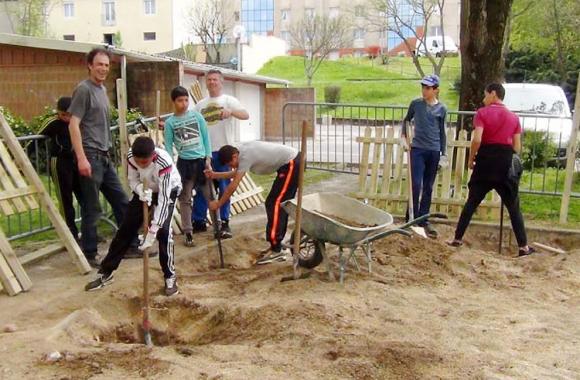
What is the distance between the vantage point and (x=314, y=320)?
502 cm

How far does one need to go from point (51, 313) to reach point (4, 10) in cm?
4903

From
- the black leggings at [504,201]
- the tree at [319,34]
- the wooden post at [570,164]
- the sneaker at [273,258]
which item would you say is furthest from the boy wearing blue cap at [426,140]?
the tree at [319,34]

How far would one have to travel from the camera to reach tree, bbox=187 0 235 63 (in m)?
48.3

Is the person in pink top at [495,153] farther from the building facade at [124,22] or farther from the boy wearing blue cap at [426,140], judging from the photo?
the building facade at [124,22]

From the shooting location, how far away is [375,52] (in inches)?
2753

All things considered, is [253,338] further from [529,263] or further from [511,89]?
[511,89]

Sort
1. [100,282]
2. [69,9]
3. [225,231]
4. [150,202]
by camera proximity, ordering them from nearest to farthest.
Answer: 1. [150,202]
2. [100,282]
3. [225,231]
4. [69,9]

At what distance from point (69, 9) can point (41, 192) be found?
56470mm

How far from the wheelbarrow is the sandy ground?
22 centimetres

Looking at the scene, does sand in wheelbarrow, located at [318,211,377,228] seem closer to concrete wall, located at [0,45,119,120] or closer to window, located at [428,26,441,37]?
concrete wall, located at [0,45,119,120]

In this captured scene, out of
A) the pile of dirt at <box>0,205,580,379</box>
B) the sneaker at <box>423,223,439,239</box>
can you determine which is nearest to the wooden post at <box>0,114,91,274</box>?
the pile of dirt at <box>0,205,580,379</box>

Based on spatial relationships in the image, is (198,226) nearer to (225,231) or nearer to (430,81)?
(225,231)

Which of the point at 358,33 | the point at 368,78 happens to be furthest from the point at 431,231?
the point at 358,33

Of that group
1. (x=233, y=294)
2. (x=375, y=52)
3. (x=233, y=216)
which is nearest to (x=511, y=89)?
(x=233, y=216)
